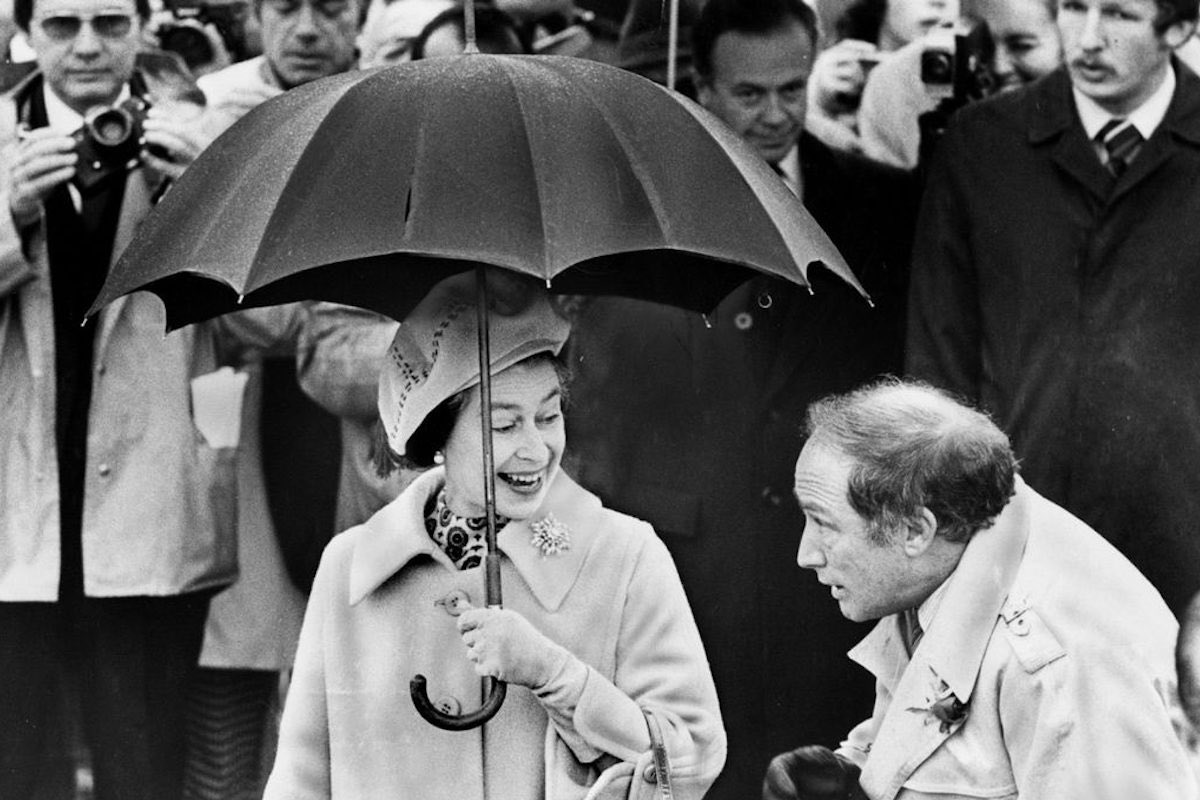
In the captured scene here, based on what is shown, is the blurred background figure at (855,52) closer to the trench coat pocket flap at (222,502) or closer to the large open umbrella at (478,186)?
the trench coat pocket flap at (222,502)

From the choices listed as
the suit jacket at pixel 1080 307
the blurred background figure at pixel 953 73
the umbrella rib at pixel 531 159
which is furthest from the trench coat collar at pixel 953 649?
the blurred background figure at pixel 953 73

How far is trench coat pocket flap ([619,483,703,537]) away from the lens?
A: 218 inches

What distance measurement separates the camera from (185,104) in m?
5.46

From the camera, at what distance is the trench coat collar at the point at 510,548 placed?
3.79 m

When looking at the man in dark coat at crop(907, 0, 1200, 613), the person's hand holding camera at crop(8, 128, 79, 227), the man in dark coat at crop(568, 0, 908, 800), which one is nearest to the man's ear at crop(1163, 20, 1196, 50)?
the man in dark coat at crop(907, 0, 1200, 613)

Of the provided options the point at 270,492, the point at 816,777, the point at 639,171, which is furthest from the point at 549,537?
the point at 270,492

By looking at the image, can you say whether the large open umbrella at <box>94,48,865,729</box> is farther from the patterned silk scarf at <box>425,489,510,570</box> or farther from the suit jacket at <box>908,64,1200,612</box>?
the suit jacket at <box>908,64,1200,612</box>

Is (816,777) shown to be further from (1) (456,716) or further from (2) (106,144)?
(2) (106,144)

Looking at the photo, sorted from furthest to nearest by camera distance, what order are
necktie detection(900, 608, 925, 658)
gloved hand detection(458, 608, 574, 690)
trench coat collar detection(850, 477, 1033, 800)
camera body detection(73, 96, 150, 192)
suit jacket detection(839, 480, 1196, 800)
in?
camera body detection(73, 96, 150, 192), necktie detection(900, 608, 925, 658), gloved hand detection(458, 608, 574, 690), trench coat collar detection(850, 477, 1033, 800), suit jacket detection(839, 480, 1196, 800)

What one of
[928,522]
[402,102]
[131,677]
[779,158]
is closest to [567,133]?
[402,102]

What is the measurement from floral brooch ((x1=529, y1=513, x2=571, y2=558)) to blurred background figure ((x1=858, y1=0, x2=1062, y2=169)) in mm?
2096

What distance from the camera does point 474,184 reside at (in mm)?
3307

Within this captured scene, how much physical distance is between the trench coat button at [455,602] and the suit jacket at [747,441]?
1744 millimetres

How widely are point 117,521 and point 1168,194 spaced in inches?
113
